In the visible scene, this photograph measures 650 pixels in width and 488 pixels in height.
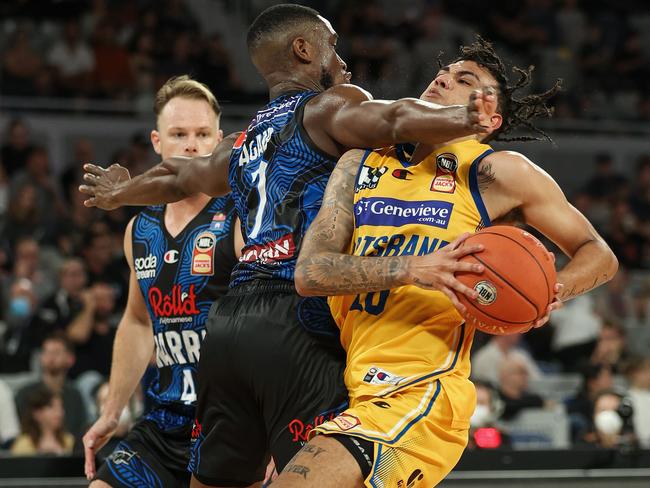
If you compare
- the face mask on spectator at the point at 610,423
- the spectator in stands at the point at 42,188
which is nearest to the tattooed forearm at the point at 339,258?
the face mask on spectator at the point at 610,423

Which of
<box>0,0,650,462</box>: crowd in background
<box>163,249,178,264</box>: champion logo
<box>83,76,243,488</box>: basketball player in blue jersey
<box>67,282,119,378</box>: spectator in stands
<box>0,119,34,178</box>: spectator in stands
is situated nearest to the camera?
<box>83,76,243,488</box>: basketball player in blue jersey

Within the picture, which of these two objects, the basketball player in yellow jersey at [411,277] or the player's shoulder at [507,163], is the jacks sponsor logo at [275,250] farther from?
the player's shoulder at [507,163]

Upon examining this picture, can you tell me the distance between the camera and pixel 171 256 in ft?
16.1

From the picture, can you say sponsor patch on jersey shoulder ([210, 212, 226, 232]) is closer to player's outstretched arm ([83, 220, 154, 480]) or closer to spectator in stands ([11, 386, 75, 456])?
player's outstretched arm ([83, 220, 154, 480])

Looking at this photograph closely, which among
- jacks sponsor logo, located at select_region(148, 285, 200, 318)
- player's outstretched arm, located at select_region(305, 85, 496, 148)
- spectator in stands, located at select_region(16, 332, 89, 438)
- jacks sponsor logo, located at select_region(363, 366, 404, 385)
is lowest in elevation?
spectator in stands, located at select_region(16, 332, 89, 438)

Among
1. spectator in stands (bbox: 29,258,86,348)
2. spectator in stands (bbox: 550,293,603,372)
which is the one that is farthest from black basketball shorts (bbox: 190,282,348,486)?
spectator in stands (bbox: 550,293,603,372)

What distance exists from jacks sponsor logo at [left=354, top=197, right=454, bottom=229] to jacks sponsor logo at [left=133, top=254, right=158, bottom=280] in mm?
1574

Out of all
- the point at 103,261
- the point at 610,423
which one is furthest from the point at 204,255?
the point at 103,261

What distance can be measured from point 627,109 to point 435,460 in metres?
13.4

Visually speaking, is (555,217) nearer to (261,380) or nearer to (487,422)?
(261,380)

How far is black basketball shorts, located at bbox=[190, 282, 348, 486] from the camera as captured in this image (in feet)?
11.7

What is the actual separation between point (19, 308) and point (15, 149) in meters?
2.84

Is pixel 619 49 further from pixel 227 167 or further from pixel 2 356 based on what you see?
pixel 227 167

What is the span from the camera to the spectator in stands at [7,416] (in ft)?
25.9
